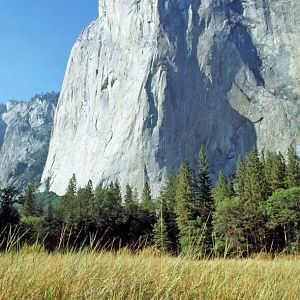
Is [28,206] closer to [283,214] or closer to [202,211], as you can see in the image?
[202,211]

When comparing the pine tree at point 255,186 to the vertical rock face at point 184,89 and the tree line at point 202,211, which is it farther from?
the vertical rock face at point 184,89

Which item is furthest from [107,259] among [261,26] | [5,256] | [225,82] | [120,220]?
[261,26]

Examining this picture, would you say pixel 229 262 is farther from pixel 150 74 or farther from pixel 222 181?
pixel 150 74

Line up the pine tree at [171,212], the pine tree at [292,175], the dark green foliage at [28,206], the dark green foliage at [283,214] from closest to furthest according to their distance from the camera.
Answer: the dark green foliage at [283,214]
the pine tree at [171,212]
the pine tree at [292,175]
the dark green foliage at [28,206]

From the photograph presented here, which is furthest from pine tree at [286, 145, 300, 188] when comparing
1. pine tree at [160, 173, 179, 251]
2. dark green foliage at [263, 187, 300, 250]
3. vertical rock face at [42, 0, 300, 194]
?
vertical rock face at [42, 0, 300, 194]

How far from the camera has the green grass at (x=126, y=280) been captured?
11.1ft

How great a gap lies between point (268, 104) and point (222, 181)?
2291 inches

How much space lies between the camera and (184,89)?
127312mm

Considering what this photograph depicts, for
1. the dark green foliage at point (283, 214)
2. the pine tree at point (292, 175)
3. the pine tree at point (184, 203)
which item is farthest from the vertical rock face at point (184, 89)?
the dark green foliage at point (283, 214)

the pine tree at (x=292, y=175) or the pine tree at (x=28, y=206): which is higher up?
the pine tree at (x=292, y=175)

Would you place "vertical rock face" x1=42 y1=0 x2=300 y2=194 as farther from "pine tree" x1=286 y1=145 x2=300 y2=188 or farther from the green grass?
the green grass

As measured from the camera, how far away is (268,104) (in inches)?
4919

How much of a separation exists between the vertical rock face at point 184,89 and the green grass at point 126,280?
354ft

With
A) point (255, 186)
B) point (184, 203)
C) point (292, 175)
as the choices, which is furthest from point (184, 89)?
point (184, 203)
